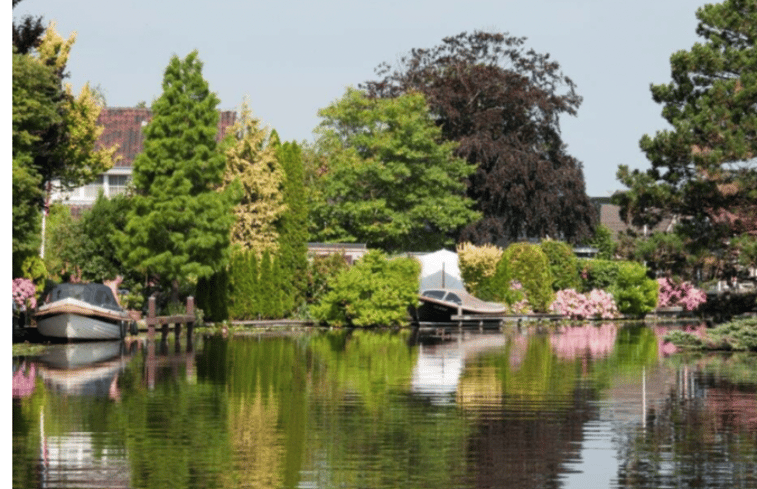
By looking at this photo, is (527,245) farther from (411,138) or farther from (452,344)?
(452,344)

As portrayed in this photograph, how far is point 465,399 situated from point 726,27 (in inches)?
807

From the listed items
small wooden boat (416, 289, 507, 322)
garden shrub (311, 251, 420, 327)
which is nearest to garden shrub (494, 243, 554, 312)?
small wooden boat (416, 289, 507, 322)

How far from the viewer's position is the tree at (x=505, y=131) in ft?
271

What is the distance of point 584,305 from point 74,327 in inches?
1278

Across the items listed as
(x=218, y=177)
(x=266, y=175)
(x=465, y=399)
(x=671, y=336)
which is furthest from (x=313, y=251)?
(x=465, y=399)

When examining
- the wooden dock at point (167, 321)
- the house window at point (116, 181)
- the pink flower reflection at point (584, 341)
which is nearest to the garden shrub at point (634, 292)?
the pink flower reflection at point (584, 341)

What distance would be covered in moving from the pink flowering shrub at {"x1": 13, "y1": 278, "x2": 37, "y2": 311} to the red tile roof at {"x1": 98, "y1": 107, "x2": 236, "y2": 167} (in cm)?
4138

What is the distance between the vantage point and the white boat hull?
4169cm

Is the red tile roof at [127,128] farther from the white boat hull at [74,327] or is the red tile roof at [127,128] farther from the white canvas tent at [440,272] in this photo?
the white boat hull at [74,327]

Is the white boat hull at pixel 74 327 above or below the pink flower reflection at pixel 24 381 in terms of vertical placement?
above

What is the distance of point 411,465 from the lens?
1600 centimetres

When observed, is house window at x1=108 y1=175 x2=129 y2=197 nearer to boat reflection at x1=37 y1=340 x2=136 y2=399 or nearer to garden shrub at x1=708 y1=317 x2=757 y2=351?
boat reflection at x1=37 y1=340 x2=136 y2=399

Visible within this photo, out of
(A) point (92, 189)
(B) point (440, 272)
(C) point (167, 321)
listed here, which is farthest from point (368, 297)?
(A) point (92, 189)

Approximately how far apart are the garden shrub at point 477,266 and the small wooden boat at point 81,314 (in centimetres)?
2799
